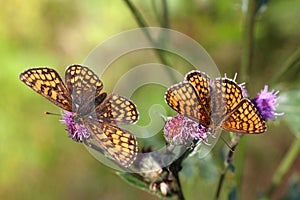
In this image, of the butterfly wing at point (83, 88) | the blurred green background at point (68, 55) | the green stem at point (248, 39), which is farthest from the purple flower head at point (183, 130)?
the blurred green background at point (68, 55)

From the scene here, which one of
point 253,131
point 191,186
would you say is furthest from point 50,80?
point 191,186

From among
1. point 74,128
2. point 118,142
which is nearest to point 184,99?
A: point 118,142

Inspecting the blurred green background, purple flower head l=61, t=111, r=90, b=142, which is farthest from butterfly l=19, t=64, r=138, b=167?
the blurred green background

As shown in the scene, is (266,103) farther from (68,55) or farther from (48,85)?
(68,55)

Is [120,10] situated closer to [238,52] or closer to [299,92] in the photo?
[238,52]

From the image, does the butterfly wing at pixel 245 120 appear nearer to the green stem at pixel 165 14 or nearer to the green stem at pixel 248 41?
the green stem at pixel 248 41

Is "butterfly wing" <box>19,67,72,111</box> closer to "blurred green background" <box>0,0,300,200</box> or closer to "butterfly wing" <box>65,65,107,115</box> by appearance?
"butterfly wing" <box>65,65,107,115</box>
